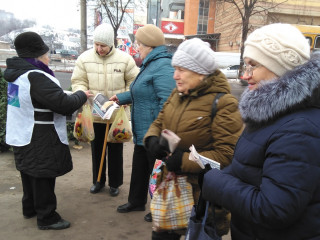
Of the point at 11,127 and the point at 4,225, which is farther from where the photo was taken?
the point at 4,225

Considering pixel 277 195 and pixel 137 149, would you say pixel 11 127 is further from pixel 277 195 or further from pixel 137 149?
pixel 277 195

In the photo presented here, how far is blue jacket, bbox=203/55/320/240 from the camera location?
3.57ft

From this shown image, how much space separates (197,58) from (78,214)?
231 centimetres

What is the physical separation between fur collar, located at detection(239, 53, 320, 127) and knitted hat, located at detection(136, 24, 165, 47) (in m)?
1.80

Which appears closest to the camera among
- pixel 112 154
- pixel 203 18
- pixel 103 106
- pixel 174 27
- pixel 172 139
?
pixel 172 139

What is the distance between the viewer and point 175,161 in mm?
1886

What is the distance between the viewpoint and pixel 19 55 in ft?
8.84

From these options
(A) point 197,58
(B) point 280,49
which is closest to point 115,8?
(A) point 197,58

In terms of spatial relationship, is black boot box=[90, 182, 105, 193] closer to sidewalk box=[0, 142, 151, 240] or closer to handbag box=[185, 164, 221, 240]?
sidewalk box=[0, 142, 151, 240]

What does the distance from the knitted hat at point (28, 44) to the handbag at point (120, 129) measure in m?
1.17

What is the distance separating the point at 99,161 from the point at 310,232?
3.05 metres

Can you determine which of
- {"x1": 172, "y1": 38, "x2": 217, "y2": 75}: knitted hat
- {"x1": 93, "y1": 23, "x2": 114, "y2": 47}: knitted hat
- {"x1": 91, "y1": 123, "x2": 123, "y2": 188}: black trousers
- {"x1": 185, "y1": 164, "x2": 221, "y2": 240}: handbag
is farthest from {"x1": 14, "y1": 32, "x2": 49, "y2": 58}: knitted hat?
{"x1": 185, "y1": 164, "x2": 221, "y2": 240}: handbag

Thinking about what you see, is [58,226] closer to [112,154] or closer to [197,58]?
[112,154]

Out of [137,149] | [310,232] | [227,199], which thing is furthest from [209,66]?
[137,149]
